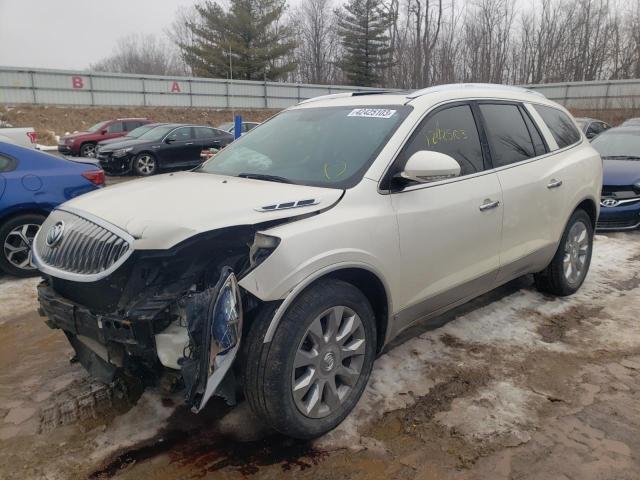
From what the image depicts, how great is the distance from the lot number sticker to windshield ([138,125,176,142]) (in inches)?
488

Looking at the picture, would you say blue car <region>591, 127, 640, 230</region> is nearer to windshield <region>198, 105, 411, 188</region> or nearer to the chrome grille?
windshield <region>198, 105, 411, 188</region>

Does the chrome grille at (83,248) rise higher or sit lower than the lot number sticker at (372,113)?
lower

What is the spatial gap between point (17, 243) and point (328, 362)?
4.25 meters

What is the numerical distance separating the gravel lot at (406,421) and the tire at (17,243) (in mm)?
1422

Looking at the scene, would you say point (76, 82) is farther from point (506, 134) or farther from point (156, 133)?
point (506, 134)

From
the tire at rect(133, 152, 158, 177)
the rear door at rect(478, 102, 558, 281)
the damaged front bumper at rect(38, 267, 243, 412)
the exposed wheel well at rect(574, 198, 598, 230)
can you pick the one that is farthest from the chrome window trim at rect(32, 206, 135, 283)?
the tire at rect(133, 152, 158, 177)

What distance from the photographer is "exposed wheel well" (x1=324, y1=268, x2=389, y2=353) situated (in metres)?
2.81

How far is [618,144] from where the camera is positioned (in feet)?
29.1

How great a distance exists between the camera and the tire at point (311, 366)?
2.45 metres

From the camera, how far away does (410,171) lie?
2.94 m

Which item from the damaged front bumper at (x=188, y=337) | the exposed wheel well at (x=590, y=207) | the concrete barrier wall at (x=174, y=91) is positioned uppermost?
the concrete barrier wall at (x=174, y=91)

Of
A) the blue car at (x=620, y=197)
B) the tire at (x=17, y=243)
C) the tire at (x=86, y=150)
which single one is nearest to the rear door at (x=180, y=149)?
the tire at (x=86, y=150)

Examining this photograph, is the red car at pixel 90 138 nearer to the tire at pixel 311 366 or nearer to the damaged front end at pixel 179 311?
the damaged front end at pixel 179 311

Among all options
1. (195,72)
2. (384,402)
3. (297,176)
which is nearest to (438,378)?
(384,402)
